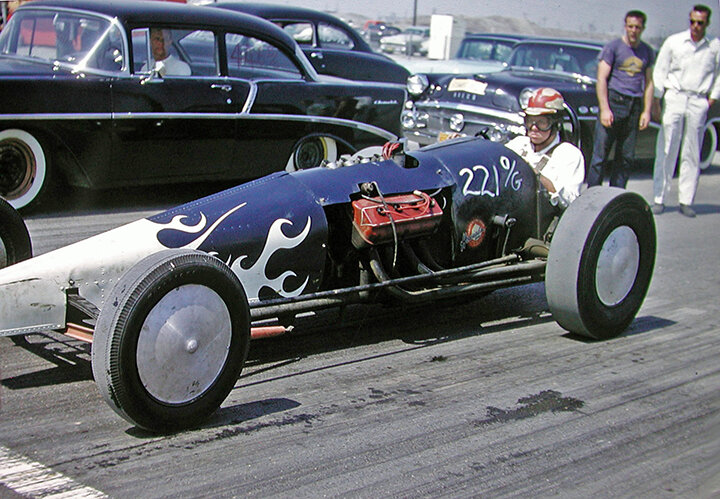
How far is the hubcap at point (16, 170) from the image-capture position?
7.43 meters

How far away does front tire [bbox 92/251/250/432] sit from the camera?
320 centimetres

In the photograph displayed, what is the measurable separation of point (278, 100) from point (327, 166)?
14.4 feet

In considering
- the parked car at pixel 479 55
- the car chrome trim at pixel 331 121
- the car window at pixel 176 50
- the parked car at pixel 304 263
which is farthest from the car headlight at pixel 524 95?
the parked car at pixel 304 263

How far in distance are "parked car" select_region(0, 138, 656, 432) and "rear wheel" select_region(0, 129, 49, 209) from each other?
338 centimetres

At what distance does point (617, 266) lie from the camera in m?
5.05

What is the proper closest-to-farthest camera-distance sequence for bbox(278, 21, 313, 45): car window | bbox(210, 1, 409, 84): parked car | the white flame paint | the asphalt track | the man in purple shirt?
the asphalt track, the white flame paint, the man in purple shirt, bbox(210, 1, 409, 84): parked car, bbox(278, 21, 313, 45): car window

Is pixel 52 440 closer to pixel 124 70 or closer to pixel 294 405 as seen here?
pixel 294 405

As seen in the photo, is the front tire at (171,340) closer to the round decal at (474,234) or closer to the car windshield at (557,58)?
the round decal at (474,234)

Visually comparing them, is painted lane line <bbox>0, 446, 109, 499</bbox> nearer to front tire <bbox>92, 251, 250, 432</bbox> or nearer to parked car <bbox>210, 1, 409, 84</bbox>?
front tire <bbox>92, 251, 250, 432</bbox>

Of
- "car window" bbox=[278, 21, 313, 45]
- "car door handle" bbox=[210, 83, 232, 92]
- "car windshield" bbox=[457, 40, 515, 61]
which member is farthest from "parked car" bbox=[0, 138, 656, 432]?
"car windshield" bbox=[457, 40, 515, 61]

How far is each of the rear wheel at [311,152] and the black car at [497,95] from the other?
4.01 feet

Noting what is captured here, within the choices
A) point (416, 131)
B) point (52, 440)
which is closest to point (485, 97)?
point (416, 131)

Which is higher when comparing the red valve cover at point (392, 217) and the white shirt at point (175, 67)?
the white shirt at point (175, 67)

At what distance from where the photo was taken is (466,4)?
4.75 meters
